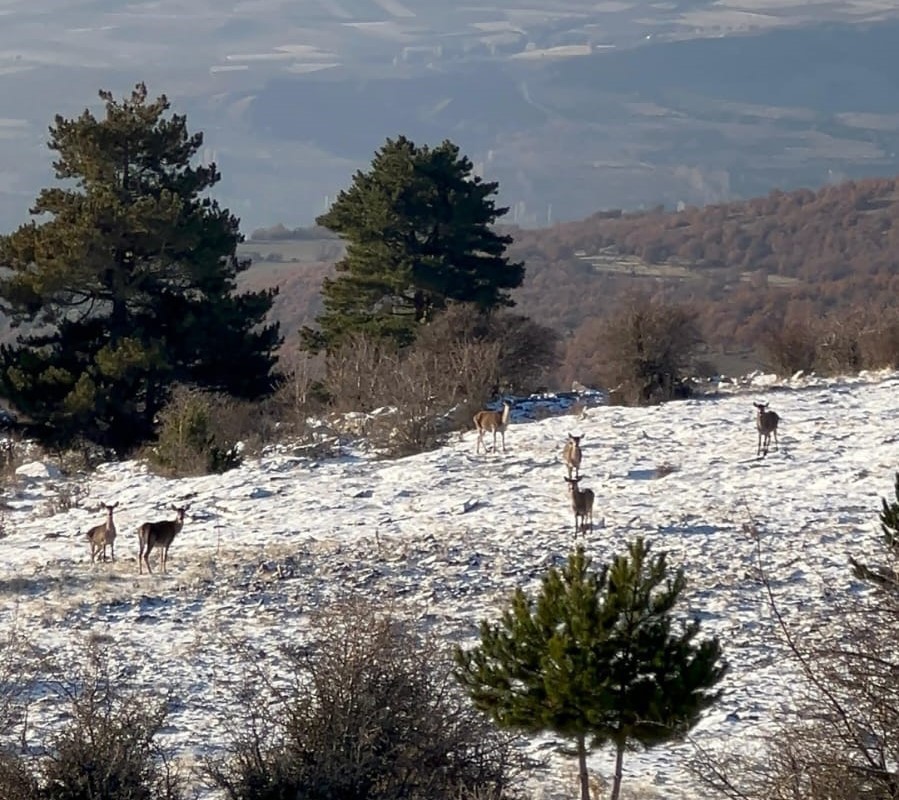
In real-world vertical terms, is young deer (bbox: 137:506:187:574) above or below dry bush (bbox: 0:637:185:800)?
above

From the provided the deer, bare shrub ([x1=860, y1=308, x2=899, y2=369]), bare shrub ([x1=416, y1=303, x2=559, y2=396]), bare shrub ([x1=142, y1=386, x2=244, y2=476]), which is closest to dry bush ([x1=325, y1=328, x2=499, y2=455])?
bare shrub ([x1=416, y1=303, x2=559, y2=396])

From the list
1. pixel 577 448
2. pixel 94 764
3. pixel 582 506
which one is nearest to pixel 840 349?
pixel 577 448

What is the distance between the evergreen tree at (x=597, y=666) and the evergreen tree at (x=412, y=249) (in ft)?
68.3

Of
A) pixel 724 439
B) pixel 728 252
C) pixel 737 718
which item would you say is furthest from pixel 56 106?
pixel 737 718

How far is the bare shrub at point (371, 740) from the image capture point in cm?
765

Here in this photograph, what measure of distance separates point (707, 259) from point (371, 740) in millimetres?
70700

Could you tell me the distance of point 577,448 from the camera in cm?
1527

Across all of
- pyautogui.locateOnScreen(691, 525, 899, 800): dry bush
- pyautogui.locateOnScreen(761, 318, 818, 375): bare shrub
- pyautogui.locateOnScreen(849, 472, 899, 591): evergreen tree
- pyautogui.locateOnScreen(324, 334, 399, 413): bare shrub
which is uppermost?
pyautogui.locateOnScreen(761, 318, 818, 375): bare shrub

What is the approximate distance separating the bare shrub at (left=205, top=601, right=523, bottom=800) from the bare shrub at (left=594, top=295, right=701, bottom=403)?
49.2 feet

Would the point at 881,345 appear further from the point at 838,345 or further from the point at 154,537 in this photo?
the point at 154,537

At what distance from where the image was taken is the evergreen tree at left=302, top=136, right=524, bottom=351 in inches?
1129

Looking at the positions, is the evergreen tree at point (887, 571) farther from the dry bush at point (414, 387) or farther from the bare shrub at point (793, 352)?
the bare shrub at point (793, 352)

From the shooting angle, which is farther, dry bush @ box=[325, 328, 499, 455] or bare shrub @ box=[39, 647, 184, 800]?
dry bush @ box=[325, 328, 499, 455]

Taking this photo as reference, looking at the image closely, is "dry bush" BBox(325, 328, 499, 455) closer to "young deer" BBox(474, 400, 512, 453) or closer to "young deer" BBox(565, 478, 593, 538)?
"young deer" BBox(474, 400, 512, 453)
